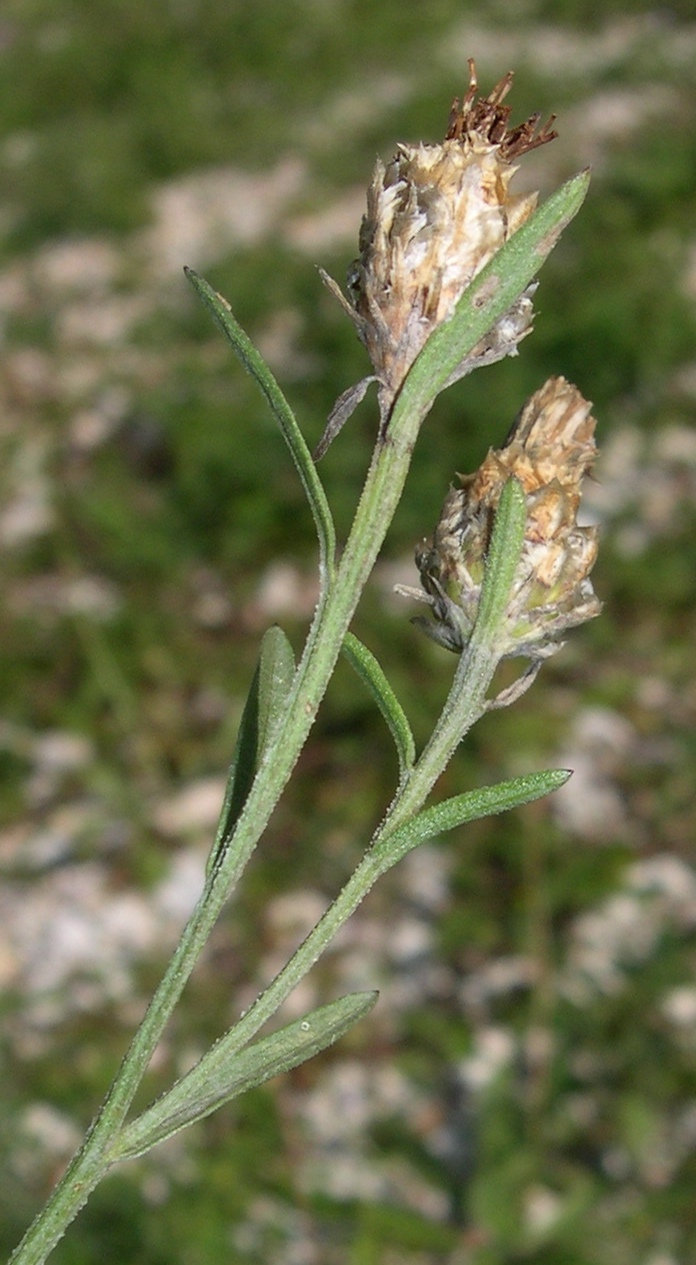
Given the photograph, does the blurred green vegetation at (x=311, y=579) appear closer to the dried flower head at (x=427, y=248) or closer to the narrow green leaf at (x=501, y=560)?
the narrow green leaf at (x=501, y=560)

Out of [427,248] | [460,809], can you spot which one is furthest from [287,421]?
[460,809]

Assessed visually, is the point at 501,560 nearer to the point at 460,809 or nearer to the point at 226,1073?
the point at 460,809

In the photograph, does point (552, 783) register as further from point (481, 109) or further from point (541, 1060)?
point (541, 1060)

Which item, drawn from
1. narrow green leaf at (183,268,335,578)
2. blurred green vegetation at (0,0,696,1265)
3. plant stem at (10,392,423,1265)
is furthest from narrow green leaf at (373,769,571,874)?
blurred green vegetation at (0,0,696,1265)

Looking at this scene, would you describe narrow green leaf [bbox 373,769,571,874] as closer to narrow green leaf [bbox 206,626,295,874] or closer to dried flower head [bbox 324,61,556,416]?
narrow green leaf [bbox 206,626,295,874]

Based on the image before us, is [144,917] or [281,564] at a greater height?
[281,564]

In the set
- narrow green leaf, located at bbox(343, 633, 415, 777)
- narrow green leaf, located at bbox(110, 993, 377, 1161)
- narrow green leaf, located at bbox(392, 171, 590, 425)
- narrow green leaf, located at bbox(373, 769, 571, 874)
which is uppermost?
narrow green leaf, located at bbox(392, 171, 590, 425)

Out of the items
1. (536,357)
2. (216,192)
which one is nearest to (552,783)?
(536,357)

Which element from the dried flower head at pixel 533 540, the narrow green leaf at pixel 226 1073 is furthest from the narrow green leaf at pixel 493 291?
the narrow green leaf at pixel 226 1073
